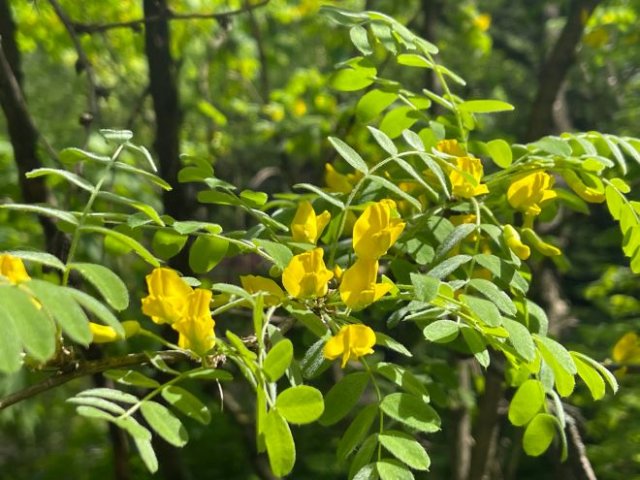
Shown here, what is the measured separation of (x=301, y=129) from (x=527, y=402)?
80.7 inches

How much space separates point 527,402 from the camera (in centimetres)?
92

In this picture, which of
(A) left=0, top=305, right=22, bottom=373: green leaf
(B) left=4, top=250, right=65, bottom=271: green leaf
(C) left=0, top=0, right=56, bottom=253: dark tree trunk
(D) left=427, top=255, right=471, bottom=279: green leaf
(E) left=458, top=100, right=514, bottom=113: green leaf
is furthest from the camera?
(C) left=0, top=0, right=56, bottom=253: dark tree trunk

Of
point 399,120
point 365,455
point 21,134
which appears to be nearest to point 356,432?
point 365,455

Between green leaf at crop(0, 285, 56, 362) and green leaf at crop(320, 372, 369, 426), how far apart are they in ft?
1.08

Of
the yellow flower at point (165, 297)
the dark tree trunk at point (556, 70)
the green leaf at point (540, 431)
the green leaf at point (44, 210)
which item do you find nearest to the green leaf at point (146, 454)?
the yellow flower at point (165, 297)

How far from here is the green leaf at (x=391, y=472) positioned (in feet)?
2.67

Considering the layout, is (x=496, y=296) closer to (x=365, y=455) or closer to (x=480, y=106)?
(x=365, y=455)

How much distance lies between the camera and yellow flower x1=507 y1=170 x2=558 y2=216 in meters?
1.04

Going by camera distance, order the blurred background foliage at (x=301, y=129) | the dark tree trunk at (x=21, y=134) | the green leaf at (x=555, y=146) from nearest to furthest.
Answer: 1. the green leaf at (x=555, y=146)
2. the dark tree trunk at (x=21, y=134)
3. the blurred background foliage at (x=301, y=129)

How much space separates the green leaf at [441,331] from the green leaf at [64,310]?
0.34 metres

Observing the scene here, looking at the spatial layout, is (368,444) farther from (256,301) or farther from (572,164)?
(572,164)

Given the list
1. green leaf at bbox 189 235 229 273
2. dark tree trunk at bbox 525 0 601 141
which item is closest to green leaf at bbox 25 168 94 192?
green leaf at bbox 189 235 229 273

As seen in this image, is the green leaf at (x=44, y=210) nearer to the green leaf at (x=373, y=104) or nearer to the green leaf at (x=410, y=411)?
the green leaf at (x=410, y=411)

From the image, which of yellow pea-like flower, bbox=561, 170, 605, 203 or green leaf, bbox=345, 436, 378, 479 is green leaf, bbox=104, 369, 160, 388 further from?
Result: yellow pea-like flower, bbox=561, 170, 605, 203
